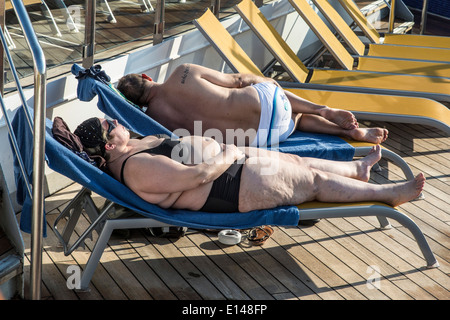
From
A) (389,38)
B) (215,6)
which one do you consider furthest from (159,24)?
(389,38)

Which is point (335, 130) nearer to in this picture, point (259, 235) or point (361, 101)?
A: point (361, 101)

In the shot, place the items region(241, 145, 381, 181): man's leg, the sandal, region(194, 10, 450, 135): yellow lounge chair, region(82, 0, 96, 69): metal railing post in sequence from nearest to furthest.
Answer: region(241, 145, 381, 181): man's leg, the sandal, region(82, 0, 96, 69): metal railing post, region(194, 10, 450, 135): yellow lounge chair

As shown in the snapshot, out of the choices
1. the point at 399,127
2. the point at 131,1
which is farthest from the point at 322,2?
the point at 131,1

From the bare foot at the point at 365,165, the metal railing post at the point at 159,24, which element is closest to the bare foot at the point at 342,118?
the bare foot at the point at 365,165

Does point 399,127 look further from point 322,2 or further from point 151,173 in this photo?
point 151,173

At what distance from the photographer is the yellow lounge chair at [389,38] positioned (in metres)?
7.20

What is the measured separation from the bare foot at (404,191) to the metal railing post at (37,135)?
6.81 ft

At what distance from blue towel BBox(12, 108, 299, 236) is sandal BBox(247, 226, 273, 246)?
509mm

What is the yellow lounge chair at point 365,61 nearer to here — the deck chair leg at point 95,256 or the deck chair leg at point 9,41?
the deck chair leg at point 9,41

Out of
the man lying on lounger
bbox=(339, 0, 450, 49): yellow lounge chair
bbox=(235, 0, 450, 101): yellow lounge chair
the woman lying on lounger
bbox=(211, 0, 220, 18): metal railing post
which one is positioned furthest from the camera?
bbox=(339, 0, 450, 49): yellow lounge chair

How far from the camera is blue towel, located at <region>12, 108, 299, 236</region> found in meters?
3.16

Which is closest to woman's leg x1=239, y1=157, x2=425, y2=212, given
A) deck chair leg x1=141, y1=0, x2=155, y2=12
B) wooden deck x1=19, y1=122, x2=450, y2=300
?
wooden deck x1=19, y1=122, x2=450, y2=300

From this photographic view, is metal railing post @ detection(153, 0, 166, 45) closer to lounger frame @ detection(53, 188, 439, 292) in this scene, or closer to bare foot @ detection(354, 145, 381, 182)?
lounger frame @ detection(53, 188, 439, 292)

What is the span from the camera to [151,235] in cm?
392
